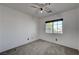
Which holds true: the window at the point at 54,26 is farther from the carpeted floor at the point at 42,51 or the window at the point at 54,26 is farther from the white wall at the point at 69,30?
the carpeted floor at the point at 42,51

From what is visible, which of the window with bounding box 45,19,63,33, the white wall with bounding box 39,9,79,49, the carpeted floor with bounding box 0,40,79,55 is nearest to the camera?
the carpeted floor with bounding box 0,40,79,55

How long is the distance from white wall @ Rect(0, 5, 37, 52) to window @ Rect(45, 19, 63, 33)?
56.6 inches

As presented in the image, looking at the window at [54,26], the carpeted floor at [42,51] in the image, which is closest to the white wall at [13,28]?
the carpeted floor at [42,51]

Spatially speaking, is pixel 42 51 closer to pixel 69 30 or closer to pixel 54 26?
pixel 69 30

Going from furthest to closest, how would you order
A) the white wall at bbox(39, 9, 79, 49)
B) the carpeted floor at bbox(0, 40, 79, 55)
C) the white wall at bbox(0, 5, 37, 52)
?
the white wall at bbox(39, 9, 79, 49) < the white wall at bbox(0, 5, 37, 52) < the carpeted floor at bbox(0, 40, 79, 55)

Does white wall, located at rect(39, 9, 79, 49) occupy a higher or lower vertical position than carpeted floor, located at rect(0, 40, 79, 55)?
higher

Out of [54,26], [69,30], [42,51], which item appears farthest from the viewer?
[54,26]

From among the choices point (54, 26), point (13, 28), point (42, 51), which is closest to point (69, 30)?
point (54, 26)

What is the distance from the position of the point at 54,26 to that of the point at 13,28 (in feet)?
9.94

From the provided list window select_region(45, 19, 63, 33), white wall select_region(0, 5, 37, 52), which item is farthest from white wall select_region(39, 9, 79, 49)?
white wall select_region(0, 5, 37, 52)

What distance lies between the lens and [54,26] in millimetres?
5434

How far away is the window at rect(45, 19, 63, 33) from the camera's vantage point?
16.1 feet

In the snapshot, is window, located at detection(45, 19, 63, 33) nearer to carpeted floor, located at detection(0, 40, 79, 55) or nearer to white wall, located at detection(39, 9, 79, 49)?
white wall, located at detection(39, 9, 79, 49)
